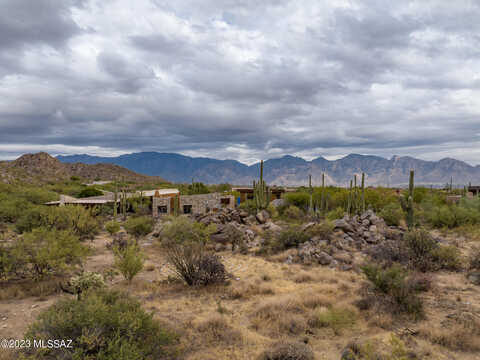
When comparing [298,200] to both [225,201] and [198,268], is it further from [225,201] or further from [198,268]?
[198,268]

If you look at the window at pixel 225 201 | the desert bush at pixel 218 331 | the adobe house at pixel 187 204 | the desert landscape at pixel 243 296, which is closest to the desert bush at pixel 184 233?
the desert landscape at pixel 243 296

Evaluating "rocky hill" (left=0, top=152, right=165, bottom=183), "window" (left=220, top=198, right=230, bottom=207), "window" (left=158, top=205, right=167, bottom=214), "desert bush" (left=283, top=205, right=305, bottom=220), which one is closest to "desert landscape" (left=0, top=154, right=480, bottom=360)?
"desert bush" (left=283, top=205, right=305, bottom=220)

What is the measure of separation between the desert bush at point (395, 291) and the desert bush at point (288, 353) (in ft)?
10.7

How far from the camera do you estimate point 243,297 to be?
30.8ft

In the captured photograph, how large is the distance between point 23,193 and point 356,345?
3419 cm

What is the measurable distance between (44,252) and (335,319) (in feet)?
28.9

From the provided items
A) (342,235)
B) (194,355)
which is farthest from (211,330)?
(342,235)

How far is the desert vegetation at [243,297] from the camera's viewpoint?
18.4 feet

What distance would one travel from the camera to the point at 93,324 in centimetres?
510

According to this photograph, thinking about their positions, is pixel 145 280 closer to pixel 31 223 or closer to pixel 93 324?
pixel 93 324

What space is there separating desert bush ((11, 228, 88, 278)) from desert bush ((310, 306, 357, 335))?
7909mm

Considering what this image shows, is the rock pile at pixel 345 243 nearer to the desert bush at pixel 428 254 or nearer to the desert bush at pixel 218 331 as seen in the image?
the desert bush at pixel 428 254

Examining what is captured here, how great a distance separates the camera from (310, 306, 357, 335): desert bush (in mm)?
7213

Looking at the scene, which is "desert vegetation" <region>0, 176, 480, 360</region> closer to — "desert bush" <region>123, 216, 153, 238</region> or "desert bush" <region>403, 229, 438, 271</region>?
"desert bush" <region>403, 229, 438, 271</region>
